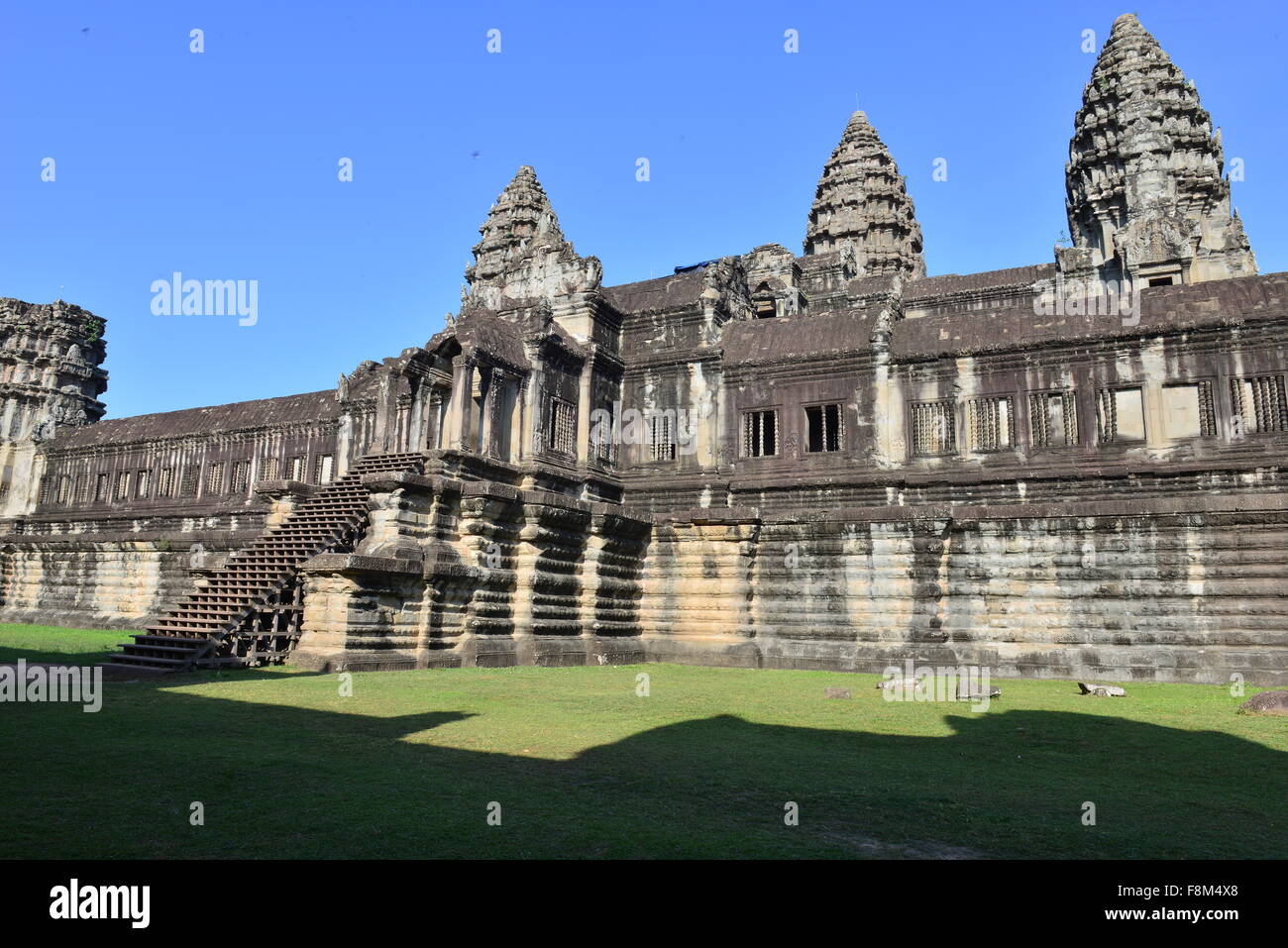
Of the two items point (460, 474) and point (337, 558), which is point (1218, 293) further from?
point (337, 558)

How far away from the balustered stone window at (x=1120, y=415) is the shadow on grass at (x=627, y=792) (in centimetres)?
1231

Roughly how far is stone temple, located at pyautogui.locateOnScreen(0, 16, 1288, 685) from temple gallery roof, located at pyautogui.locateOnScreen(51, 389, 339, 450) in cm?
433

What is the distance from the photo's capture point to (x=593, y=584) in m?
22.3

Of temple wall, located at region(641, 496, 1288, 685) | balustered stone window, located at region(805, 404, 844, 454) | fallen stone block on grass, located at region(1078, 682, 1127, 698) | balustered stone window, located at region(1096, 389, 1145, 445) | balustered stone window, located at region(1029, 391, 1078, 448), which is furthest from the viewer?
balustered stone window, located at region(805, 404, 844, 454)

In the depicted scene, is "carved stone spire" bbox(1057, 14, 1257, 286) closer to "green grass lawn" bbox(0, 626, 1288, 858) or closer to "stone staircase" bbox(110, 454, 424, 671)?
"stone staircase" bbox(110, 454, 424, 671)

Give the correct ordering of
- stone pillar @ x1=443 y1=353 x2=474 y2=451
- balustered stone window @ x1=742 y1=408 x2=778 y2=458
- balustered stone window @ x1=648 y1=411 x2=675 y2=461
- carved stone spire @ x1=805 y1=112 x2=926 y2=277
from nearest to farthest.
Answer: stone pillar @ x1=443 y1=353 x2=474 y2=451 → balustered stone window @ x1=742 y1=408 x2=778 y2=458 → balustered stone window @ x1=648 y1=411 x2=675 y2=461 → carved stone spire @ x1=805 y1=112 x2=926 y2=277

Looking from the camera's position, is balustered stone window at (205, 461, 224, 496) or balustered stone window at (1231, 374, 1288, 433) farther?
balustered stone window at (205, 461, 224, 496)

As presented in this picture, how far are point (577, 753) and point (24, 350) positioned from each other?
42117 mm

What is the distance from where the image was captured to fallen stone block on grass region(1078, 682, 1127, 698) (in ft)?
48.9

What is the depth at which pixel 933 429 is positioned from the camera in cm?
2333

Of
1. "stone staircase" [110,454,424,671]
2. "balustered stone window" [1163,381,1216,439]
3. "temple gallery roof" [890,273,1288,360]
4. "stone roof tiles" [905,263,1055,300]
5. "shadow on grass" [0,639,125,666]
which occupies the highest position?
"stone roof tiles" [905,263,1055,300]

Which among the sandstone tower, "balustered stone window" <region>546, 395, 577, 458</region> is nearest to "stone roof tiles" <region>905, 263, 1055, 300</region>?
"balustered stone window" <region>546, 395, 577, 458</region>

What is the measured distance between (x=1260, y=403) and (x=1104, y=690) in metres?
9.59

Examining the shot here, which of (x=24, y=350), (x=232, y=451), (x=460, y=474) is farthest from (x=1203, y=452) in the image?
(x=24, y=350)
